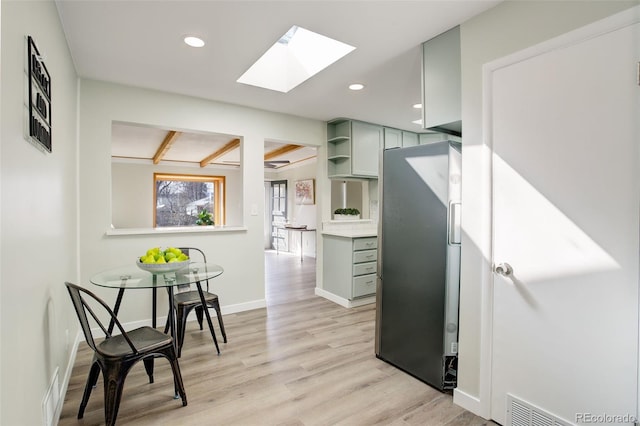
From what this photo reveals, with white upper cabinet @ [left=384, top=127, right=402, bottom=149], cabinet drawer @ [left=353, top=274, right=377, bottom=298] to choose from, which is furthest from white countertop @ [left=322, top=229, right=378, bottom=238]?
white upper cabinet @ [left=384, top=127, right=402, bottom=149]

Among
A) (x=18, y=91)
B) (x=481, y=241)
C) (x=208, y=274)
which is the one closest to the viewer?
(x=18, y=91)

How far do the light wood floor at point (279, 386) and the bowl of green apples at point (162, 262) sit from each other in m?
0.79

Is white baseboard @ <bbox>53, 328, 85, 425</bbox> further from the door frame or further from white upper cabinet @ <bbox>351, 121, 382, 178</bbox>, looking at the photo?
white upper cabinet @ <bbox>351, 121, 382, 178</bbox>

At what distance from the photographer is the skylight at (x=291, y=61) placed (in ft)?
9.02

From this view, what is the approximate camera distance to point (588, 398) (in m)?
1.53

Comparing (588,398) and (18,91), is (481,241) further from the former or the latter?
(18,91)

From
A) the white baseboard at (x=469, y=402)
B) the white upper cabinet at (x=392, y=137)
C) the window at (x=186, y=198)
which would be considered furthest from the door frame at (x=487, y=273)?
the window at (x=186, y=198)

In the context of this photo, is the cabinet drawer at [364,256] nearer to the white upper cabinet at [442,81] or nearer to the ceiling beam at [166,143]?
the white upper cabinet at [442,81]

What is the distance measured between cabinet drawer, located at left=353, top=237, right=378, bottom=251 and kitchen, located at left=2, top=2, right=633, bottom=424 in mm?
1174

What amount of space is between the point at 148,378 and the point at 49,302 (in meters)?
0.96

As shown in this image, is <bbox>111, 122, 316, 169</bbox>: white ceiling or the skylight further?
<bbox>111, 122, 316, 169</bbox>: white ceiling

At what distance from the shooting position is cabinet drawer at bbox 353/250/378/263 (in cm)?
402

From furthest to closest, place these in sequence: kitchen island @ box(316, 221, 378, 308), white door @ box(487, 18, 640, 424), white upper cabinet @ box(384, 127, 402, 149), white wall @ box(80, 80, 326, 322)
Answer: white upper cabinet @ box(384, 127, 402, 149), kitchen island @ box(316, 221, 378, 308), white wall @ box(80, 80, 326, 322), white door @ box(487, 18, 640, 424)

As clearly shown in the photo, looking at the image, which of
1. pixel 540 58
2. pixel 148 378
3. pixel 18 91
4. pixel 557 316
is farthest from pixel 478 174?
pixel 148 378
